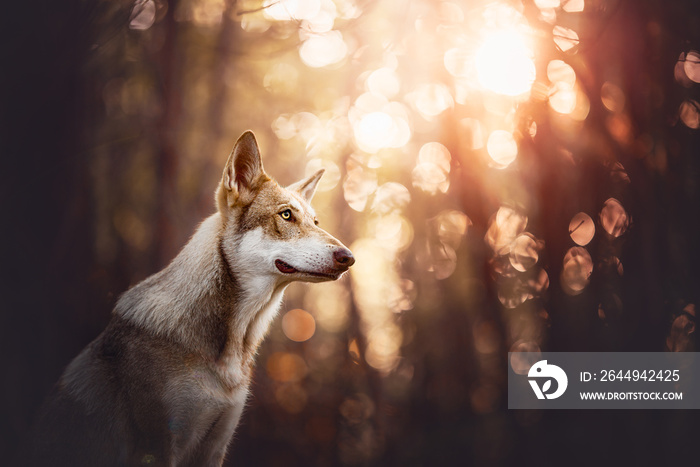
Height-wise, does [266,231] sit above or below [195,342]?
above

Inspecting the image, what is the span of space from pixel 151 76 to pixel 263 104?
204 centimetres

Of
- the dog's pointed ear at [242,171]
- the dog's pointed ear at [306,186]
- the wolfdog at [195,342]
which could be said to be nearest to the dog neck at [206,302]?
the wolfdog at [195,342]

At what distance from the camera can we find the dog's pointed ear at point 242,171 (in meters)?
3.33

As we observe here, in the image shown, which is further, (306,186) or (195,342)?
(306,186)

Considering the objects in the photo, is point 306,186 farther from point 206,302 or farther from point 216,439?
point 216,439

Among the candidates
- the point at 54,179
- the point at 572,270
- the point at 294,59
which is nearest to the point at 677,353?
the point at 572,270

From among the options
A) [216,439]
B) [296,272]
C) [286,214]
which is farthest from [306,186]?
[216,439]

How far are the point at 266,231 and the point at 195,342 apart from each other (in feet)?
2.97

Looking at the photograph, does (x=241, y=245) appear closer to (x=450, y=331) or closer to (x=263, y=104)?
(x=263, y=104)

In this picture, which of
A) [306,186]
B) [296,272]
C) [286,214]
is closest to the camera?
[296,272]

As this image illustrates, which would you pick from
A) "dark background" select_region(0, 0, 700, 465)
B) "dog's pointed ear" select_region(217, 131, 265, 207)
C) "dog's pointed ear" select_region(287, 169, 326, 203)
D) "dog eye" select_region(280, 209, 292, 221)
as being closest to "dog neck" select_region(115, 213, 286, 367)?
"dog's pointed ear" select_region(217, 131, 265, 207)

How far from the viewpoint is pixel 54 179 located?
4.70 m

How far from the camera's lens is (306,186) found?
399 centimetres

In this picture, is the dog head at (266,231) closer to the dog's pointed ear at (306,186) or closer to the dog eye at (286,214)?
the dog eye at (286,214)
